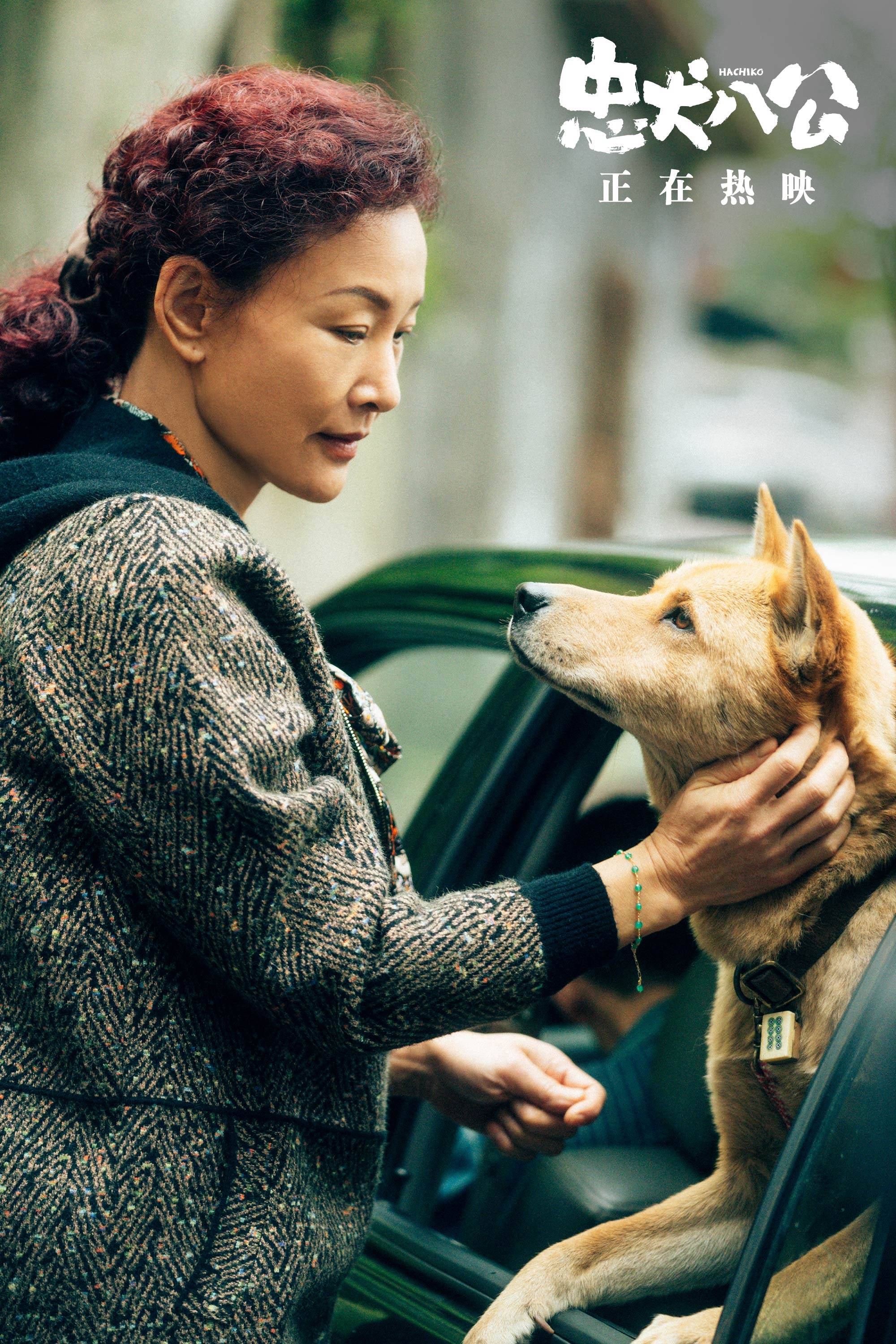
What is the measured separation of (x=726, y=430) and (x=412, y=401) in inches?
319

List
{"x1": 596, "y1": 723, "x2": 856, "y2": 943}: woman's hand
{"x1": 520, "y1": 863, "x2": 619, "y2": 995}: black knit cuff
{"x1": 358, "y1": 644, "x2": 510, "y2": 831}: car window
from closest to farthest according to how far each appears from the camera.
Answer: {"x1": 520, "y1": 863, "x2": 619, "y2": 995}: black knit cuff
{"x1": 596, "y1": 723, "x2": 856, "y2": 943}: woman's hand
{"x1": 358, "y1": 644, "x2": 510, "y2": 831}: car window

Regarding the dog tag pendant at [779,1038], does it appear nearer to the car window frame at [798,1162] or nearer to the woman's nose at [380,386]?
the car window frame at [798,1162]

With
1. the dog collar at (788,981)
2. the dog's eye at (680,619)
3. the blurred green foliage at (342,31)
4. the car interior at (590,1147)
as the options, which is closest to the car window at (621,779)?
the car interior at (590,1147)

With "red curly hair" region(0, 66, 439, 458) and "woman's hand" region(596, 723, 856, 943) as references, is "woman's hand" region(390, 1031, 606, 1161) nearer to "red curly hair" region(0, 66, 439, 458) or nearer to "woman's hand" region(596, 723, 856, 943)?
"woman's hand" region(596, 723, 856, 943)

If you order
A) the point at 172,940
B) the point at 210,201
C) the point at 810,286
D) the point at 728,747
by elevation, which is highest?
the point at 810,286

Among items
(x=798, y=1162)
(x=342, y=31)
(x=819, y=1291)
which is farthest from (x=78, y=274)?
(x=342, y=31)

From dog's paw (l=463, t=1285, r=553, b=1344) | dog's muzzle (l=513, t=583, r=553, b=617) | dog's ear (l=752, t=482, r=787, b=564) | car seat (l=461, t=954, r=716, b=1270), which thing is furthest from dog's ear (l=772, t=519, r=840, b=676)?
dog's paw (l=463, t=1285, r=553, b=1344)

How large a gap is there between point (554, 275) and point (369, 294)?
10.6m

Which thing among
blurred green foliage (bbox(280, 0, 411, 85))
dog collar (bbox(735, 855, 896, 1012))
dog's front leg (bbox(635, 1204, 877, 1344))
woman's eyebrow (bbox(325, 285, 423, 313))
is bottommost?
dog's front leg (bbox(635, 1204, 877, 1344))

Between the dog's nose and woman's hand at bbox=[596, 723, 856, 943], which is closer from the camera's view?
woman's hand at bbox=[596, 723, 856, 943]

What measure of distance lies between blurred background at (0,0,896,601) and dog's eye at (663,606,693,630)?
0.75 metres

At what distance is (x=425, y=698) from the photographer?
2.96m

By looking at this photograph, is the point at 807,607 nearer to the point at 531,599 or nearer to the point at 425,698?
the point at 531,599

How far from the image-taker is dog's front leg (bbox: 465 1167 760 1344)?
5.88 feet
